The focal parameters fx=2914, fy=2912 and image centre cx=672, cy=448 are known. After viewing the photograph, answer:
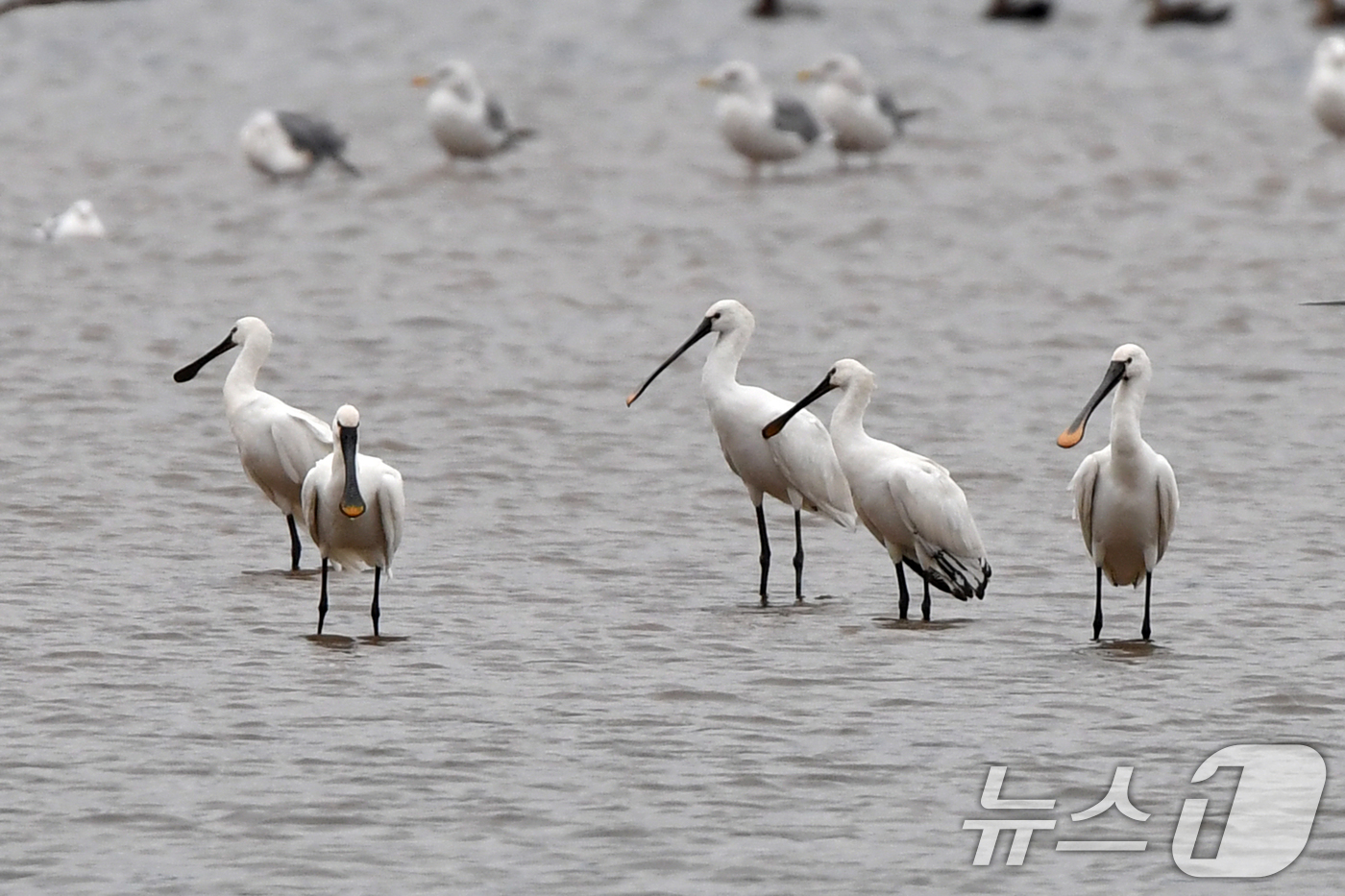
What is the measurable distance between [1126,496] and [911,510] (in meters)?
0.81

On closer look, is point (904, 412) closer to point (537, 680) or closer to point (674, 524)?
point (674, 524)

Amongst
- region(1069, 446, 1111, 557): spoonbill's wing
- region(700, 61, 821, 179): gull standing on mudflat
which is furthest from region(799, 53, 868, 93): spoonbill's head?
region(1069, 446, 1111, 557): spoonbill's wing

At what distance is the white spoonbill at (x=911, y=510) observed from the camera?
10344 mm

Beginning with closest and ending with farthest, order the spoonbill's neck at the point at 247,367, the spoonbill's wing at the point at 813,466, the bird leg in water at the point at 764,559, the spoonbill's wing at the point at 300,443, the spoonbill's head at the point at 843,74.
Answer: the bird leg in water at the point at 764,559
the spoonbill's wing at the point at 813,466
the spoonbill's wing at the point at 300,443
the spoonbill's neck at the point at 247,367
the spoonbill's head at the point at 843,74

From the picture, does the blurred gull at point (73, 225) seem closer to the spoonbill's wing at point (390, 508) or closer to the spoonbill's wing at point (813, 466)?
the spoonbill's wing at point (813, 466)

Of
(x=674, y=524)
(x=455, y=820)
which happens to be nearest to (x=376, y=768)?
(x=455, y=820)

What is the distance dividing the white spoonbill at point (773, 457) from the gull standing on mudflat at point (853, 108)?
14.8m

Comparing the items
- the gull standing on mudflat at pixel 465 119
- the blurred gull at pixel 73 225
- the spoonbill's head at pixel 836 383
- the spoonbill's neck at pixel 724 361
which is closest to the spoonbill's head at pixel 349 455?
the spoonbill's head at pixel 836 383

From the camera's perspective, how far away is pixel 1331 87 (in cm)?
2716

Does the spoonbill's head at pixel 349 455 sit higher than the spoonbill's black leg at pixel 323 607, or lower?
higher

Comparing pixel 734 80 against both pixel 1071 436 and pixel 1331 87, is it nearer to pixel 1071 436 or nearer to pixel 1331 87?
pixel 1331 87

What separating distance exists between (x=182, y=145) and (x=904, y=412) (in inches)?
570

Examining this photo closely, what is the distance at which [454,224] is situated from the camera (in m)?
23.3

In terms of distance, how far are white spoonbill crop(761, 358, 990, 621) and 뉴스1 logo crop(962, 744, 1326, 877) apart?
2066 millimetres
